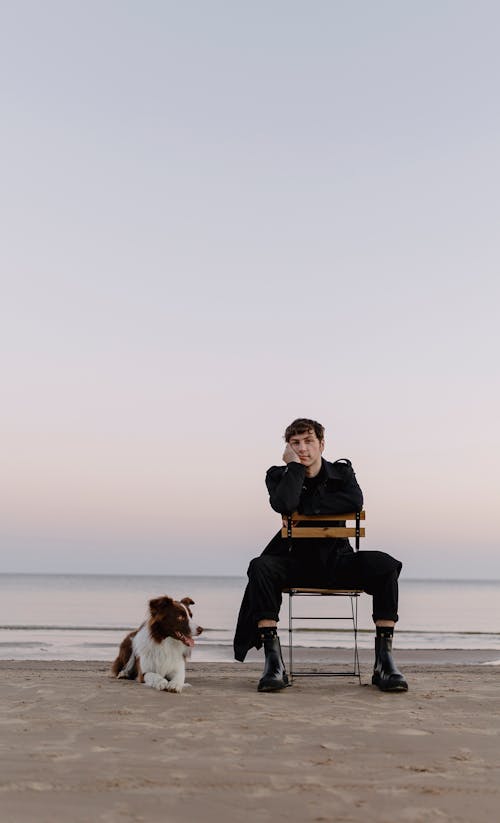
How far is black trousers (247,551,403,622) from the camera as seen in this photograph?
5207mm

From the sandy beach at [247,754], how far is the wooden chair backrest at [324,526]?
0.99 meters

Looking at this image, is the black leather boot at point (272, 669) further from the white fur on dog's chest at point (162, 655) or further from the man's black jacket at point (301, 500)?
the white fur on dog's chest at point (162, 655)

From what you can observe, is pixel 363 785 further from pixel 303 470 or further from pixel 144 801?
pixel 303 470

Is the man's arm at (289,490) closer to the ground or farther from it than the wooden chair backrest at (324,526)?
farther from it

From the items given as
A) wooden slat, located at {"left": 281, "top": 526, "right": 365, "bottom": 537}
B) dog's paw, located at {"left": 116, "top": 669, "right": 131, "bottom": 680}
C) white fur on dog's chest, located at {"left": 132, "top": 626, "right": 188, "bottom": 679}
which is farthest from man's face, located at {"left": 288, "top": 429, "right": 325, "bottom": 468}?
dog's paw, located at {"left": 116, "top": 669, "right": 131, "bottom": 680}

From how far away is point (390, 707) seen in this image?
4469 mm

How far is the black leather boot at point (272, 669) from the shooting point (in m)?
4.98

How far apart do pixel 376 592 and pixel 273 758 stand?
2148mm

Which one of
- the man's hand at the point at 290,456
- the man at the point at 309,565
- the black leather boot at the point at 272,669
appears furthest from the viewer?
the man's hand at the point at 290,456

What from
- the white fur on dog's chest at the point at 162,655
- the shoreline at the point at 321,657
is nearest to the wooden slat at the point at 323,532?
the white fur on dog's chest at the point at 162,655

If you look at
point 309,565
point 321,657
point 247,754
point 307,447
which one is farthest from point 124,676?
point 321,657

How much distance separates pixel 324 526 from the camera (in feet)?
18.1

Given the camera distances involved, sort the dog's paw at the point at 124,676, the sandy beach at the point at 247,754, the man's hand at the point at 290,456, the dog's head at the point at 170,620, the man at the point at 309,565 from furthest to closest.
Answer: the dog's paw at the point at 124,676 < the dog's head at the point at 170,620 < the man's hand at the point at 290,456 < the man at the point at 309,565 < the sandy beach at the point at 247,754

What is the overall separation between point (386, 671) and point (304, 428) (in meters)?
1.65
